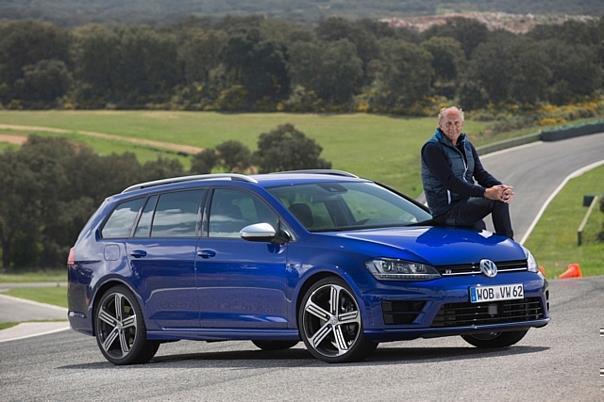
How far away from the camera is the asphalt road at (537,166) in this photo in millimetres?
72188

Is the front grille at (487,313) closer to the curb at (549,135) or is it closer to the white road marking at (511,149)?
the white road marking at (511,149)

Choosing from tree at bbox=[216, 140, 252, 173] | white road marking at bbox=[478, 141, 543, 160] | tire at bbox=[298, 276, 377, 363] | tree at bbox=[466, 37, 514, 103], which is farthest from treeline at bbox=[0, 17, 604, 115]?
tire at bbox=[298, 276, 377, 363]

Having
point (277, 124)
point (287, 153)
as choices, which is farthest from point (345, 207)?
point (277, 124)

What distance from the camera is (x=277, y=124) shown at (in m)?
149

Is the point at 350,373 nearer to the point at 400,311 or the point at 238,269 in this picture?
the point at 400,311

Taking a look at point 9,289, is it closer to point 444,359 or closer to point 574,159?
point 574,159

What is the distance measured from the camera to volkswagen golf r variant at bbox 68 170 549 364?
10414 millimetres

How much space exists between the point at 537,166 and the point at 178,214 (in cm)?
7331

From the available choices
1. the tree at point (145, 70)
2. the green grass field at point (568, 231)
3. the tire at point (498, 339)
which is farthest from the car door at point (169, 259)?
the tree at point (145, 70)

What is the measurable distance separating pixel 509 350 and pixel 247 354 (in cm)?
276

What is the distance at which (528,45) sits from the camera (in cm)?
14188

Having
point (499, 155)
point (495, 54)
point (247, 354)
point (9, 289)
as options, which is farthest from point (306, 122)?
point (247, 354)

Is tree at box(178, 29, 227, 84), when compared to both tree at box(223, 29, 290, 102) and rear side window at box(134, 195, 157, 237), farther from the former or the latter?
rear side window at box(134, 195, 157, 237)

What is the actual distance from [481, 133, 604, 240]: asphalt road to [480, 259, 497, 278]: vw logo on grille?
54.9 metres
